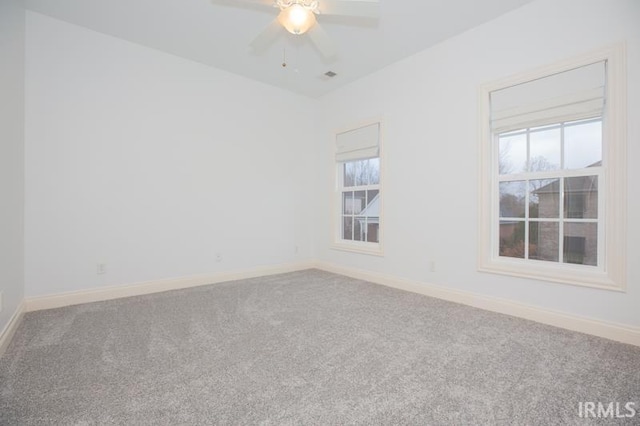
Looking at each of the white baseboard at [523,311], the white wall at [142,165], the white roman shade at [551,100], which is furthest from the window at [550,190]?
the white wall at [142,165]

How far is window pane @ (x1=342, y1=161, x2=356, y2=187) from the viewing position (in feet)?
14.4

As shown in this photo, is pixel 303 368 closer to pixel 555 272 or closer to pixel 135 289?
pixel 555 272

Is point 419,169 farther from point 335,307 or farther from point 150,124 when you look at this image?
point 150,124

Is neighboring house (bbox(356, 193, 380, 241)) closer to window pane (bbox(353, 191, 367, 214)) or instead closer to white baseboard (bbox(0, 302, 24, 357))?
window pane (bbox(353, 191, 367, 214))

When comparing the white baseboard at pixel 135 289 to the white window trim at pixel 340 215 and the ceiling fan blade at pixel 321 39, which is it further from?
the ceiling fan blade at pixel 321 39

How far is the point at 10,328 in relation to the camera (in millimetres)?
2117

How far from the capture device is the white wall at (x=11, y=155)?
6.82ft

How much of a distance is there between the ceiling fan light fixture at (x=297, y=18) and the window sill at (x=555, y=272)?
2.62 meters

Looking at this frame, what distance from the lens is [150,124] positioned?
3326mm

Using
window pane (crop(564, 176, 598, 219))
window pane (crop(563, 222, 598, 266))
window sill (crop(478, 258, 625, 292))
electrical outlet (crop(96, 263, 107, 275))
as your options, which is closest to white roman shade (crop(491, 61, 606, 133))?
window pane (crop(564, 176, 598, 219))

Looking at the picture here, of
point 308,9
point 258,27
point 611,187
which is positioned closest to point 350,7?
point 308,9

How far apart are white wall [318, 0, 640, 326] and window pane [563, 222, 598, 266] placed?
0.83 feet

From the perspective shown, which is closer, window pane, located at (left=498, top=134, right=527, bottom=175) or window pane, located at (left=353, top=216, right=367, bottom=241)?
window pane, located at (left=498, top=134, right=527, bottom=175)

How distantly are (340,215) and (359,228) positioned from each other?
41 cm
